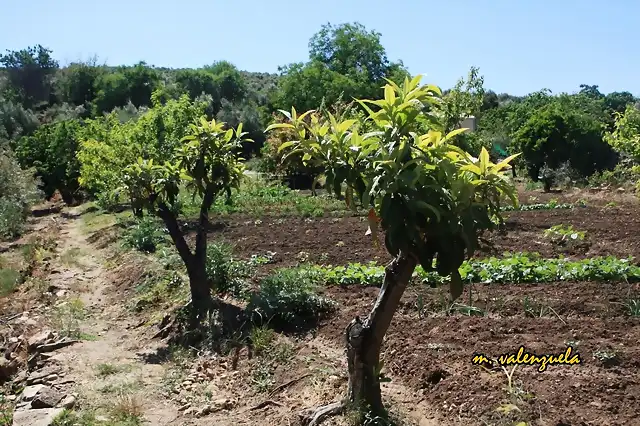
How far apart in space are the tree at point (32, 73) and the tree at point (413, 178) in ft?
213

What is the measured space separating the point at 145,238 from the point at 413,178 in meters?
10.1

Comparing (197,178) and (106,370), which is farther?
(197,178)

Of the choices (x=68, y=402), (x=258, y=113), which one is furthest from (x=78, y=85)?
(x=68, y=402)

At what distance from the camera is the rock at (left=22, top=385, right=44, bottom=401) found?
6016 mm

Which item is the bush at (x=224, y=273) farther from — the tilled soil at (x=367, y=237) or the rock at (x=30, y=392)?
the rock at (x=30, y=392)

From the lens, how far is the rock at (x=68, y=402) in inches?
222

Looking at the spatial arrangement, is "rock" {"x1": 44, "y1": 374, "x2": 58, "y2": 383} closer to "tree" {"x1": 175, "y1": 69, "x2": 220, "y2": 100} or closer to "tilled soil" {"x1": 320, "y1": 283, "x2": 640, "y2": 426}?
"tilled soil" {"x1": 320, "y1": 283, "x2": 640, "y2": 426}

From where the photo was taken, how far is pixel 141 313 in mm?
8914

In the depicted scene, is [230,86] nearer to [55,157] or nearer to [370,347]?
[55,157]

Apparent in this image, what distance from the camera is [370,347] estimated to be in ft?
14.0

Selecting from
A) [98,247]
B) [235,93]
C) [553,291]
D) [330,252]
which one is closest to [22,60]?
[235,93]

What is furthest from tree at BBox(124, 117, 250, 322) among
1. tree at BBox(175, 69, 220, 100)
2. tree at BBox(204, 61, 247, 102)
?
tree at BBox(204, 61, 247, 102)

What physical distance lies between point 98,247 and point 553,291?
37.1 feet

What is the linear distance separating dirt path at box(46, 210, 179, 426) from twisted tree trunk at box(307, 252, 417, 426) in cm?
193
